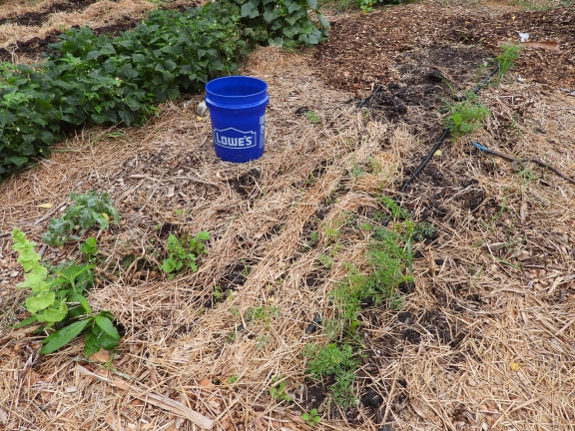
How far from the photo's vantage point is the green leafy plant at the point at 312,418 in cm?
161

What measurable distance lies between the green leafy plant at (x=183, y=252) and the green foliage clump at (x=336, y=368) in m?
0.81

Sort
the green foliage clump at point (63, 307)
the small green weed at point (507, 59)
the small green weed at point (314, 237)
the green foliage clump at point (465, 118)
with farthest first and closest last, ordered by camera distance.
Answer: the small green weed at point (507, 59), the green foliage clump at point (465, 118), the small green weed at point (314, 237), the green foliage clump at point (63, 307)

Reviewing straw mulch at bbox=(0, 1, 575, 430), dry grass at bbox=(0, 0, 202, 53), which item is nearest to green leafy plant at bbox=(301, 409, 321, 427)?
straw mulch at bbox=(0, 1, 575, 430)

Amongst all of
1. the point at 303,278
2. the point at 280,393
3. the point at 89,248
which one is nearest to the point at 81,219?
the point at 89,248

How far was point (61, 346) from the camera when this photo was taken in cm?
187

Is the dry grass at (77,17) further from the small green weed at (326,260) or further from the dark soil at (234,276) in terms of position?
the small green weed at (326,260)

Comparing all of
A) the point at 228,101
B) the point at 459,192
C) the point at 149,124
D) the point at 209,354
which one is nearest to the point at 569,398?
the point at 459,192

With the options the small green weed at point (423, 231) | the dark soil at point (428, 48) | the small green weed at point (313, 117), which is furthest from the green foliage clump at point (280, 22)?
the small green weed at point (423, 231)

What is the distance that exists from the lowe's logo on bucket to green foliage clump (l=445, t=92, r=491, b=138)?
1.40 meters

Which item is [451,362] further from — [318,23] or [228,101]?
[318,23]

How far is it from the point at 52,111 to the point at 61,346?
5.61ft

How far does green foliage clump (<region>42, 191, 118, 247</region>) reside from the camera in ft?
7.34

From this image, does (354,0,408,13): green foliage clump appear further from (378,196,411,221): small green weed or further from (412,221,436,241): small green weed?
(412,221,436,241): small green weed

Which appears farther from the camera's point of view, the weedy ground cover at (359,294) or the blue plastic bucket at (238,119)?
the blue plastic bucket at (238,119)
